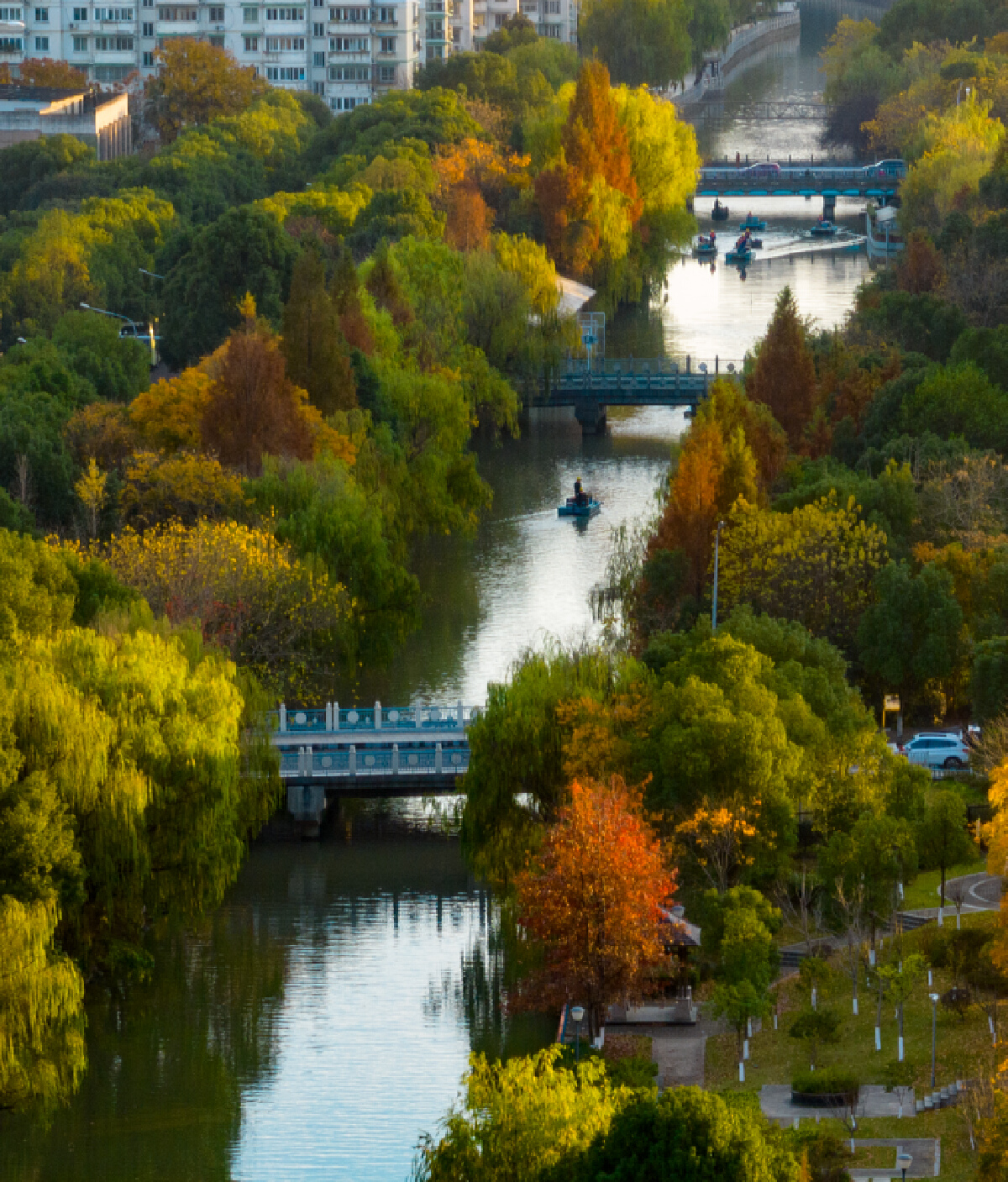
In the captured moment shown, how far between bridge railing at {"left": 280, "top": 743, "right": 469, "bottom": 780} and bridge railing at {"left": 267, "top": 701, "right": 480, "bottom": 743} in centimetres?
83

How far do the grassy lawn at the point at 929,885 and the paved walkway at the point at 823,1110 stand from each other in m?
8.76

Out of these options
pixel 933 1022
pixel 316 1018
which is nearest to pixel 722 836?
pixel 933 1022

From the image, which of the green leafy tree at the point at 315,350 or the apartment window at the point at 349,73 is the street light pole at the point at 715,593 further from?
the apartment window at the point at 349,73

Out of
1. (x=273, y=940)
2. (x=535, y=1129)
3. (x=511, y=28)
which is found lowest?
(x=273, y=940)

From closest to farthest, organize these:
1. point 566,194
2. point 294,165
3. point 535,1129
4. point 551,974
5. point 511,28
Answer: point 535,1129, point 551,974, point 566,194, point 294,165, point 511,28

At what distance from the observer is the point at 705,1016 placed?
47469 millimetres

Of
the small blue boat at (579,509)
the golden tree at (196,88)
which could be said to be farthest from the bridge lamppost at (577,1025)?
the golden tree at (196,88)

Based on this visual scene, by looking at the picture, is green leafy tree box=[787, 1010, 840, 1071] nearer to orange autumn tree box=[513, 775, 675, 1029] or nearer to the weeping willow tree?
orange autumn tree box=[513, 775, 675, 1029]

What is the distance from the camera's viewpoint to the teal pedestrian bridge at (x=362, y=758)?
58312 millimetres

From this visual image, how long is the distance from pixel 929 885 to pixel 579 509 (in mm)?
37033

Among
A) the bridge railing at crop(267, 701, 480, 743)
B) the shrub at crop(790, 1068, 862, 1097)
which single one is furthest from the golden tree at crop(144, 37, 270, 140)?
the shrub at crop(790, 1068, 862, 1097)

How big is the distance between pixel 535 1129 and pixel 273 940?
63.4 feet

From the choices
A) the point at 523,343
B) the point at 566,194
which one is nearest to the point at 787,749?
the point at 523,343

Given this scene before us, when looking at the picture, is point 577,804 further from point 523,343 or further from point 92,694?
point 523,343
